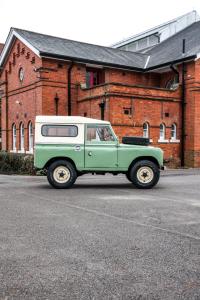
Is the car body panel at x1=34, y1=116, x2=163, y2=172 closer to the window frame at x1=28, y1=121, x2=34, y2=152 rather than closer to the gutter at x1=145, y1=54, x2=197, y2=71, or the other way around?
the gutter at x1=145, y1=54, x2=197, y2=71

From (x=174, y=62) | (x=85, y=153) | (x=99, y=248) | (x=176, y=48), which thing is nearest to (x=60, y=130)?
(x=85, y=153)

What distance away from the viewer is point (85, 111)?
23000 mm

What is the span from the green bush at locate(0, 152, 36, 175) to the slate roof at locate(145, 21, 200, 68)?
12273 millimetres

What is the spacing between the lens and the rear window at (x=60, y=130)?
11930 millimetres

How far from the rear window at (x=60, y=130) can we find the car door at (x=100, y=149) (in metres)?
0.46

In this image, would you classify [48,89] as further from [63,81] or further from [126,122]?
[126,122]

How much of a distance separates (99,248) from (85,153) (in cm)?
684

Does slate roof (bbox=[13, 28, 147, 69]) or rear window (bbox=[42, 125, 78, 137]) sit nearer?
rear window (bbox=[42, 125, 78, 137])

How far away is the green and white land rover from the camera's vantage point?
38.3 ft

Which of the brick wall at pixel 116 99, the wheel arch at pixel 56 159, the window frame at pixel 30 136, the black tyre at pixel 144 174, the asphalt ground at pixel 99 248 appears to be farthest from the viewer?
the window frame at pixel 30 136

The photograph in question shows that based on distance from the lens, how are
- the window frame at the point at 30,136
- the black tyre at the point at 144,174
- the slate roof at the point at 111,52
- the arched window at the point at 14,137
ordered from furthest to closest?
1. the arched window at the point at 14,137
2. the window frame at the point at 30,136
3. the slate roof at the point at 111,52
4. the black tyre at the point at 144,174

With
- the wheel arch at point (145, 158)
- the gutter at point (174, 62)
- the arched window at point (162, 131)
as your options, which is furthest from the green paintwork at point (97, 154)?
the gutter at point (174, 62)

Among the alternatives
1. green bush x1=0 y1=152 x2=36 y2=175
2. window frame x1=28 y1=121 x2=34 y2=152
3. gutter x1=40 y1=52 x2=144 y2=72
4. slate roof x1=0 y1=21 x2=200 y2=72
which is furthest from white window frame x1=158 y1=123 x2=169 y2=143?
green bush x1=0 y1=152 x2=36 y2=175

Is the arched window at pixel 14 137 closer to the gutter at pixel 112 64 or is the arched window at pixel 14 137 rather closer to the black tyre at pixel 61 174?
the gutter at pixel 112 64
